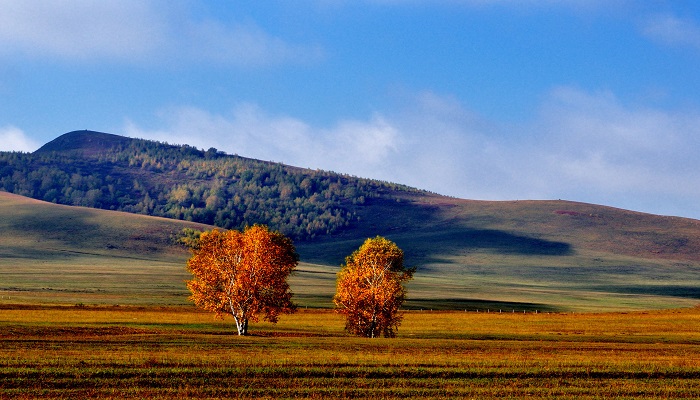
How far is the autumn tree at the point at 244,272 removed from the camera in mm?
64562

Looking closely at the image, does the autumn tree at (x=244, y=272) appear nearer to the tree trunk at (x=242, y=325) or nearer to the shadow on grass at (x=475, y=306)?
the tree trunk at (x=242, y=325)

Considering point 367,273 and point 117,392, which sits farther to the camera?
point 367,273

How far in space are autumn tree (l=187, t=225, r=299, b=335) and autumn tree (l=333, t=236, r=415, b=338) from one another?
5.02m

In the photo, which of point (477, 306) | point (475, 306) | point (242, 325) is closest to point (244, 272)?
point (242, 325)

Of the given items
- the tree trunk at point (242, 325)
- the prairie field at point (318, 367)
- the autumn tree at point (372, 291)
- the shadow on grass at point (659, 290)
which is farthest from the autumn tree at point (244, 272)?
the shadow on grass at point (659, 290)

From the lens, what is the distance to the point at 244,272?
6469 cm

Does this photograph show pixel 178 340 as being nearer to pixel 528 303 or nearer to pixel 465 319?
pixel 465 319

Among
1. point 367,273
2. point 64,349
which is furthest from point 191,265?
point 64,349

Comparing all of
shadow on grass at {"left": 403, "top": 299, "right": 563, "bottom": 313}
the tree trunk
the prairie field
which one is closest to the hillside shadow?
shadow on grass at {"left": 403, "top": 299, "right": 563, "bottom": 313}

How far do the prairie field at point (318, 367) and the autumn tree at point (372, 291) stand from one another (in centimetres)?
401

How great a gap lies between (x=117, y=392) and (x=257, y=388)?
4350 millimetres

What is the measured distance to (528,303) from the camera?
405ft

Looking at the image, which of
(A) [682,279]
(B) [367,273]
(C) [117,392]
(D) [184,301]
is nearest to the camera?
(C) [117,392]

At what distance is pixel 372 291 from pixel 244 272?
9.78 m
